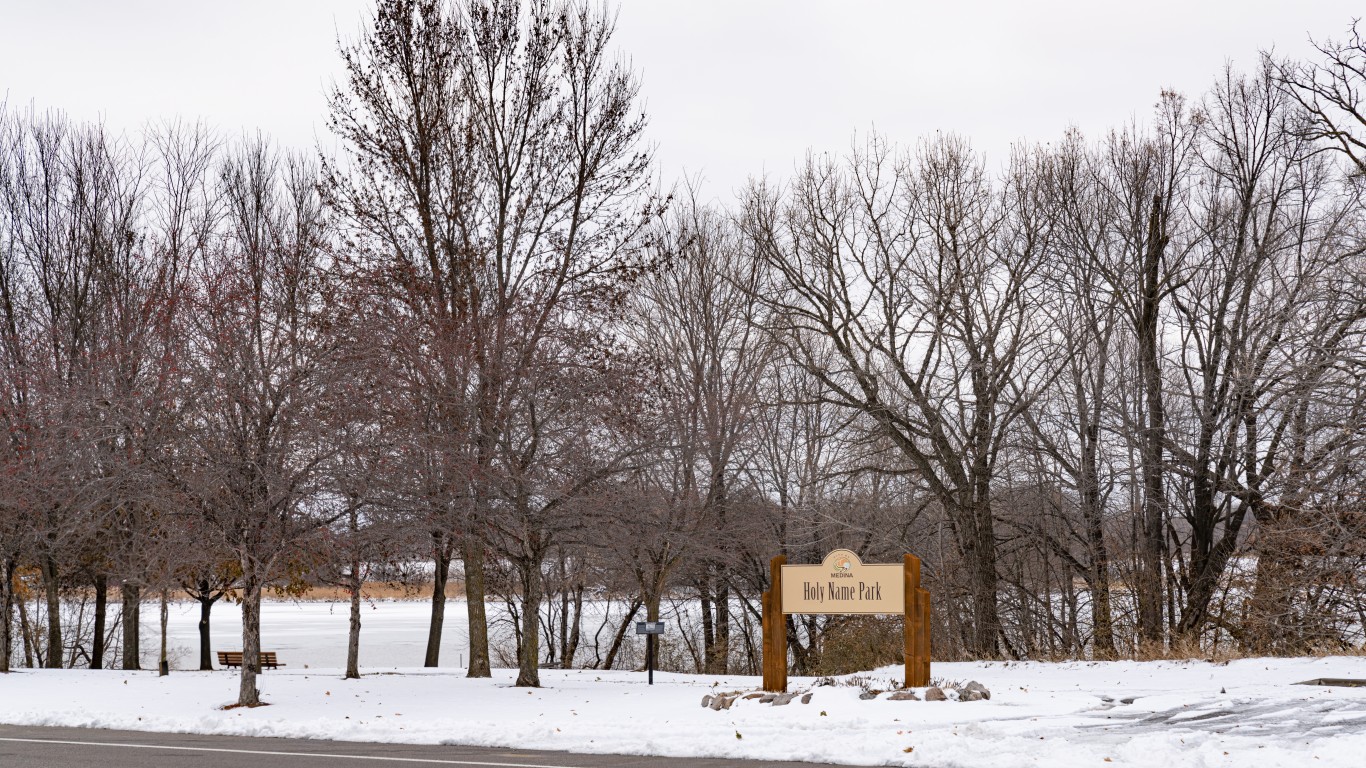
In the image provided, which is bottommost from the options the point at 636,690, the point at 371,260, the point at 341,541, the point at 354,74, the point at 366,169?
the point at 636,690

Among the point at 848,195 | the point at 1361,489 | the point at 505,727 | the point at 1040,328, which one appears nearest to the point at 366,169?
the point at 848,195

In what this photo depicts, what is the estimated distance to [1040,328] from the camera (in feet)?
86.9

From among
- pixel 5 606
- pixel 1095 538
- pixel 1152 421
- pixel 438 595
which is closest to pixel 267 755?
pixel 5 606

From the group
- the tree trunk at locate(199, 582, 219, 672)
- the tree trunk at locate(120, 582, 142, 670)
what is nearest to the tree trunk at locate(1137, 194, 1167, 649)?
the tree trunk at locate(199, 582, 219, 672)

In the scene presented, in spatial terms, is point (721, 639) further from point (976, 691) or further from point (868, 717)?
point (868, 717)

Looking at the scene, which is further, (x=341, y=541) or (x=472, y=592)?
(x=472, y=592)

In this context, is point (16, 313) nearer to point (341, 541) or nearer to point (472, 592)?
point (472, 592)

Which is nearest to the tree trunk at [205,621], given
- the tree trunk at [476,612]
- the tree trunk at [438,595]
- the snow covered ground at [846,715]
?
the tree trunk at [438,595]

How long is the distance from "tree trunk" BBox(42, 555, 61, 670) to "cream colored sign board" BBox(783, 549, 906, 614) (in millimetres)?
19938

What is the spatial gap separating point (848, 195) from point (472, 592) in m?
12.4

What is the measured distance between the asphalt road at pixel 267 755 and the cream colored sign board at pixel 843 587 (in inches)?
209

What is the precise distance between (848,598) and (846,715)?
321cm

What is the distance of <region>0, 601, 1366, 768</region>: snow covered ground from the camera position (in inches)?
419

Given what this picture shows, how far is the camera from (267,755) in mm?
12016
